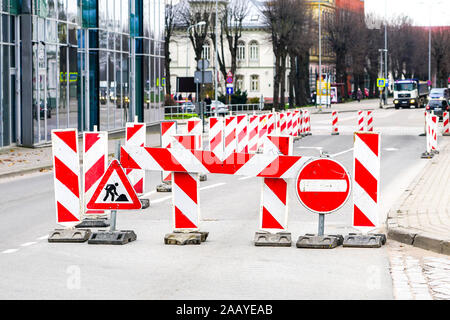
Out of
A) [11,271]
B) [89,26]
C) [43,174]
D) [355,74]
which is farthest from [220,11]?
[11,271]

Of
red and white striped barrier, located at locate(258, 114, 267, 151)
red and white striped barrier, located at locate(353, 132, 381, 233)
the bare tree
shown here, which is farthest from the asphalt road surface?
the bare tree

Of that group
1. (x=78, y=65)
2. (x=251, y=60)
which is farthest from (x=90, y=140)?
(x=251, y=60)

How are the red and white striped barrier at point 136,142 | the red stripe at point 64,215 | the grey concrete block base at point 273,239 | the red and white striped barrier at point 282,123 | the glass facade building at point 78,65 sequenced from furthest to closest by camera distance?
Result: the red and white striped barrier at point 282,123
the glass facade building at point 78,65
the red and white striped barrier at point 136,142
the red stripe at point 64,215
the grey concrete block base at point 273,239

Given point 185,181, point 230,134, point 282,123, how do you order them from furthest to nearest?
point 282,123, point 230,134, point 185,181

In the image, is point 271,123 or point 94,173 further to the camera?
point 271,123

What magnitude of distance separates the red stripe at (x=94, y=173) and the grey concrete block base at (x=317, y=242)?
3.34 m

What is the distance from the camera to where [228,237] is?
38.5 ft

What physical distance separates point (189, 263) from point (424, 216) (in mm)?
4024

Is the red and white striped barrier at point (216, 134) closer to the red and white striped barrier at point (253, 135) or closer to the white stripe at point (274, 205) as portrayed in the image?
the red and white striped barrier at point (253, 135)

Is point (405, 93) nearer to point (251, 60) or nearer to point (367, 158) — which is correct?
point (251, 60)

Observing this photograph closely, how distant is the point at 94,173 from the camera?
43.1 ft

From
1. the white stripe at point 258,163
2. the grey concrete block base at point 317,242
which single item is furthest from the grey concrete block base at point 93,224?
the grey concrete block base at point 317,242

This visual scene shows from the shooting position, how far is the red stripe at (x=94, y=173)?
12991mm

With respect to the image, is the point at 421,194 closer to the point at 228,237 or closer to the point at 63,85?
the point at 228,237
